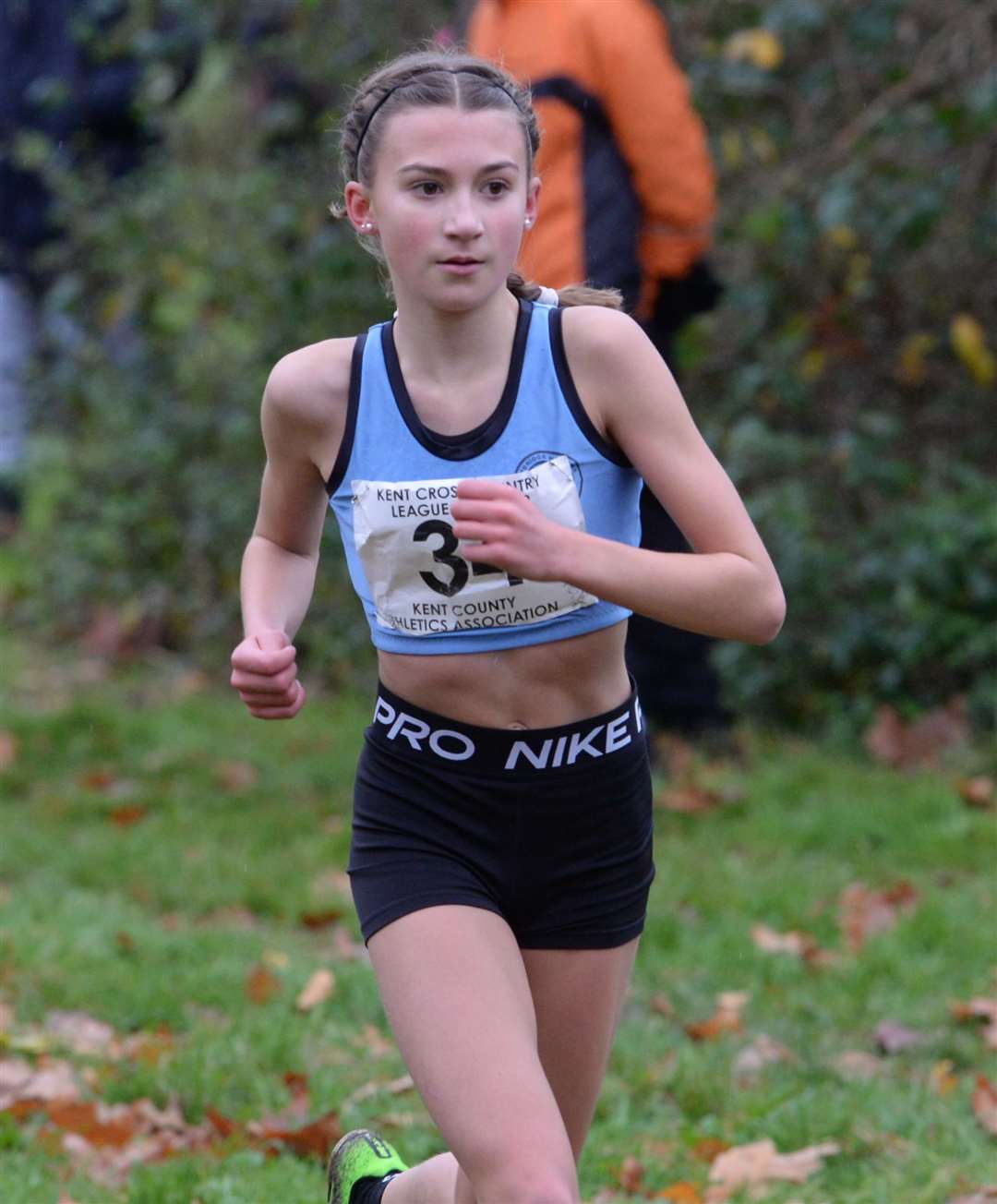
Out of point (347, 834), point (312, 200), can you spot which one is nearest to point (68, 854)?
point (347, 834)

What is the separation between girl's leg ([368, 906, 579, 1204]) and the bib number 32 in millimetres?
425

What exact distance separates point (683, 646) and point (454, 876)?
10.9ft

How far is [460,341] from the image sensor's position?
104 inches

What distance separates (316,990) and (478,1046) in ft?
6.32

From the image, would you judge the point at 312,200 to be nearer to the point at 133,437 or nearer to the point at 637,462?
the point at 133,437

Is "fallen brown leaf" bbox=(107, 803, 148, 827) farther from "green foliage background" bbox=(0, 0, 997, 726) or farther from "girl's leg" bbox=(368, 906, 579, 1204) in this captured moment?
"girl's leg" bbox=(368, 906, 579, 1204)

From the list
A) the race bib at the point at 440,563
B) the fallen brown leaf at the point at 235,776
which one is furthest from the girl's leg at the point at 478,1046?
the fallen brown leaf at the point at 235,776

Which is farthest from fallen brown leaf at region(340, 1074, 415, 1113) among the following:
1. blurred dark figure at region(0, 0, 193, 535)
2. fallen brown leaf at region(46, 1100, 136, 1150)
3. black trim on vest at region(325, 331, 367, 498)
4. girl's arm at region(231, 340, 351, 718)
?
blurred dark figure at region(0, 0, 193, 535)

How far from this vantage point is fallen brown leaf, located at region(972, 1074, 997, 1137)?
3510 millimetres

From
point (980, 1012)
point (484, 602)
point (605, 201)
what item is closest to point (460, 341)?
point (484, 602)

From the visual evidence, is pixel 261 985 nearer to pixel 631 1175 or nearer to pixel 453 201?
pixel 631 1175

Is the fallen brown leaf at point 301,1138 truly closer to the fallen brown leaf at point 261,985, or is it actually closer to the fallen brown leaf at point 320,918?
the fallen brown leaf at point 261,985

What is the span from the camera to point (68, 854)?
5.45 metres

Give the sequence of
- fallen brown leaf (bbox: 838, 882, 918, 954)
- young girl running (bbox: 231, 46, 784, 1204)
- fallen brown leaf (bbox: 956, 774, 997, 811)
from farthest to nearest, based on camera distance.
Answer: fallen brown leaf (bbox: 956, 774, 997, 811)
fallen brown leaf (bbox: 838, 882, 918, 954)
young girl running (bbox: 231, 46, 784, 1204)
